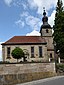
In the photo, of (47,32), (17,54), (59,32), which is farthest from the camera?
(47,32)

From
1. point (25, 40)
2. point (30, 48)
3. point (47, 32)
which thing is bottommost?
point (30, 48)

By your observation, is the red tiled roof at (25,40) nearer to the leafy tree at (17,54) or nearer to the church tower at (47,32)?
the church tower at (47,32)

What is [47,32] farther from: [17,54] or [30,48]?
[17,54]

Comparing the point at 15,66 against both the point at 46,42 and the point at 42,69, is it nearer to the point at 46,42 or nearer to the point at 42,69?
the point at 42,69

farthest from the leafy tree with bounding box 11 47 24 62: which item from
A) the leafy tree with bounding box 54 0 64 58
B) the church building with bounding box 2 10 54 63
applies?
the leafy tree with bounding box 54 0 64 58

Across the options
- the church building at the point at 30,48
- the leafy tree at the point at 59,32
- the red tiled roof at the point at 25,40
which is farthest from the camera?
the red tiled roof at the point at 25,40

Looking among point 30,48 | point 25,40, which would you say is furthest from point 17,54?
point 25,40

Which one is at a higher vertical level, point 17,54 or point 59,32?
point 59,32

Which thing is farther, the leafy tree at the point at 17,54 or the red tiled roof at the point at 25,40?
the red tiled roof at the point at 25,40

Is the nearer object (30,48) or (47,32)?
(30,48)

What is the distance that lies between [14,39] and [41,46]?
8382 mm

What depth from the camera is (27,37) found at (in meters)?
79.8

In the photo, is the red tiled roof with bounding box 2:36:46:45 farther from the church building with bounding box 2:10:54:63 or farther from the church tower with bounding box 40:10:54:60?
the church tower with bounding box 40:10:54:60

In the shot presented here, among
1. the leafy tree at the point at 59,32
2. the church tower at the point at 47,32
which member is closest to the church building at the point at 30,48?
the church tower at the point at 47,32
